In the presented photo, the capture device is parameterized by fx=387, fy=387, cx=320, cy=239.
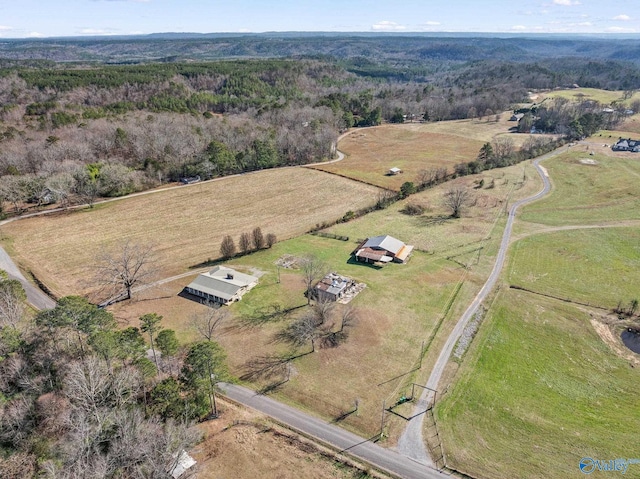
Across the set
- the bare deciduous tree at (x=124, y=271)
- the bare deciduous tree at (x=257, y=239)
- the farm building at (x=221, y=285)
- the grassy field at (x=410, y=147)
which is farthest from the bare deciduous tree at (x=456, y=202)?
the bare deciduous tree at (x=124, y=271)

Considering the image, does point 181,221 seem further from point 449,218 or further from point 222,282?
point 449,218

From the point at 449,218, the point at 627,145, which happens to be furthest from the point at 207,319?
the point at 627,145

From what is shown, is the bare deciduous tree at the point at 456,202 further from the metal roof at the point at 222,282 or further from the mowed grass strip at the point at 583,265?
the metal roof at the point at 222,282

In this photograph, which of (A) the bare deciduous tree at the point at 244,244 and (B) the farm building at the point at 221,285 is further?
(A) the bare deciduous tree at the point at 244,244

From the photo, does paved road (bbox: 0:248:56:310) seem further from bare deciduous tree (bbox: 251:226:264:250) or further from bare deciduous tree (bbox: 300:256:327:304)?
bare deciduous tree (bbox: 300:256:327:304)

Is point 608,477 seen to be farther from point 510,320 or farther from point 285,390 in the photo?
point 285,390

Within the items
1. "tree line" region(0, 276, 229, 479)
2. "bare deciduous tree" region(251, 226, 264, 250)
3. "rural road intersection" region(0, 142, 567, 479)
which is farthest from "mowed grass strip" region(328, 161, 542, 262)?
"tree line" region(0, 276, 229, 479)
